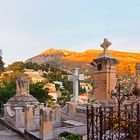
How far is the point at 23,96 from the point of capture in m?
21.0

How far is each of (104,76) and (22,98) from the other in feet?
19.9

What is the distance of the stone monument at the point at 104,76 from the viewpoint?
821 inches

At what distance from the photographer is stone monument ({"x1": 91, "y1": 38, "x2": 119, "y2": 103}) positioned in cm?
2086

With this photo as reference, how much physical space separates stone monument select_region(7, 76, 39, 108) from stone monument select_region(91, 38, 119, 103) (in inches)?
180

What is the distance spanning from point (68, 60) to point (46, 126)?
598 feet

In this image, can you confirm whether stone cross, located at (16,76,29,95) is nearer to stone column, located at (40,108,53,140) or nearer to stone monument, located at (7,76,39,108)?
stone monument, located at (7,76,39,108)

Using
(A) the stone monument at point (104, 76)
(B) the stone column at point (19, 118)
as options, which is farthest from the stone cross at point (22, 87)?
(A) the stone monument at point (104, 76)

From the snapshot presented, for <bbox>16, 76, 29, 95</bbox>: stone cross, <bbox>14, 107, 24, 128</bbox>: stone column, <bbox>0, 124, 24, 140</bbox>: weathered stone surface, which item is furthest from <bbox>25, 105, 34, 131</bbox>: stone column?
Result: <bbox>16, 76, 29, 95</bbox>: stone cross

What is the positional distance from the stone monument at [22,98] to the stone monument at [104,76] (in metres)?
4.57

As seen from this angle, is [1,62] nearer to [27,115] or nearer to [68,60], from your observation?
[27,115]

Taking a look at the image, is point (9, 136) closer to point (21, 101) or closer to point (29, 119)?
point (29, 119)

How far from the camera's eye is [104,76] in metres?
21.1

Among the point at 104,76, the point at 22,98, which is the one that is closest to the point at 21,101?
the point at 22,98

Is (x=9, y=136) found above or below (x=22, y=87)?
below
